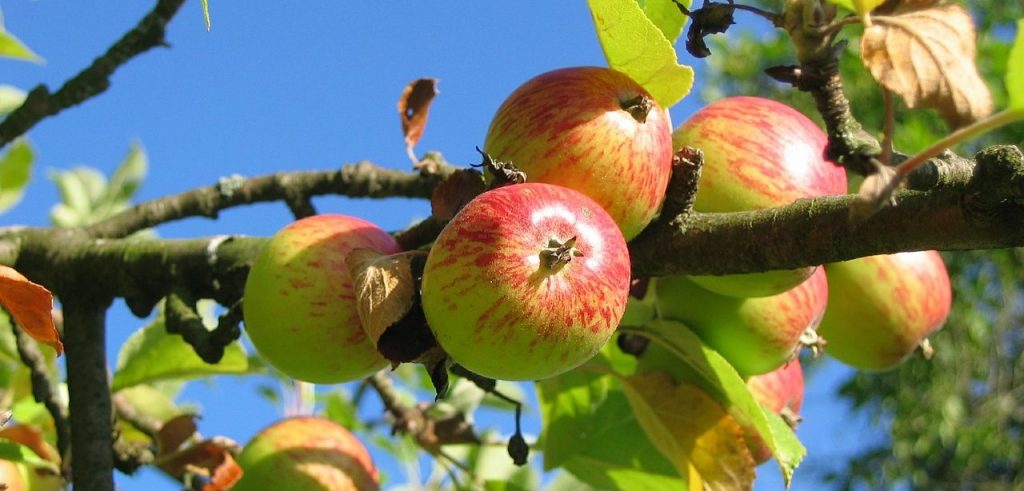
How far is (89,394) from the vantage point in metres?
1.55

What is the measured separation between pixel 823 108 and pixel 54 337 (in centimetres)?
72

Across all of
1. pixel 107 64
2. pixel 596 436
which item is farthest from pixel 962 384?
pixel 107 64

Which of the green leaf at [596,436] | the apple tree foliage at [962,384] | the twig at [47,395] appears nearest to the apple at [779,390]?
the green leaf at [596,436]

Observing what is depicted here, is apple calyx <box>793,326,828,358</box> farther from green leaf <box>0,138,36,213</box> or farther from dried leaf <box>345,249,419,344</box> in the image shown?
green leaf <box>0,138,36,213</box>

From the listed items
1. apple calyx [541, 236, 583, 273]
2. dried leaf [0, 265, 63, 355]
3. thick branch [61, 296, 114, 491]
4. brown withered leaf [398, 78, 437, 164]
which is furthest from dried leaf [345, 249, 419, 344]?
thick branch [61, 296, 114, 491]

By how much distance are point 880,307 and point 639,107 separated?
23.9 inches

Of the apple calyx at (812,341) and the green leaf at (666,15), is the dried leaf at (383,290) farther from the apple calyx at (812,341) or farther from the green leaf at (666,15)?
the apple calyx at (812,341)

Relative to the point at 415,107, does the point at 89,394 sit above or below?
below

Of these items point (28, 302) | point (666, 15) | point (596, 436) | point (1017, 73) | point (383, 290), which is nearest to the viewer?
point (1017, 73)

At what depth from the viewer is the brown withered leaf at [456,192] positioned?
1095 millimetres

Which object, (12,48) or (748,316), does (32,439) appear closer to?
(12,48)

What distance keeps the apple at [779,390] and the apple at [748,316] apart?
0.35 feet

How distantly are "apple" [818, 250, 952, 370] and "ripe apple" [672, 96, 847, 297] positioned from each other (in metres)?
0.23

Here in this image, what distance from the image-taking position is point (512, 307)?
0.92 m
